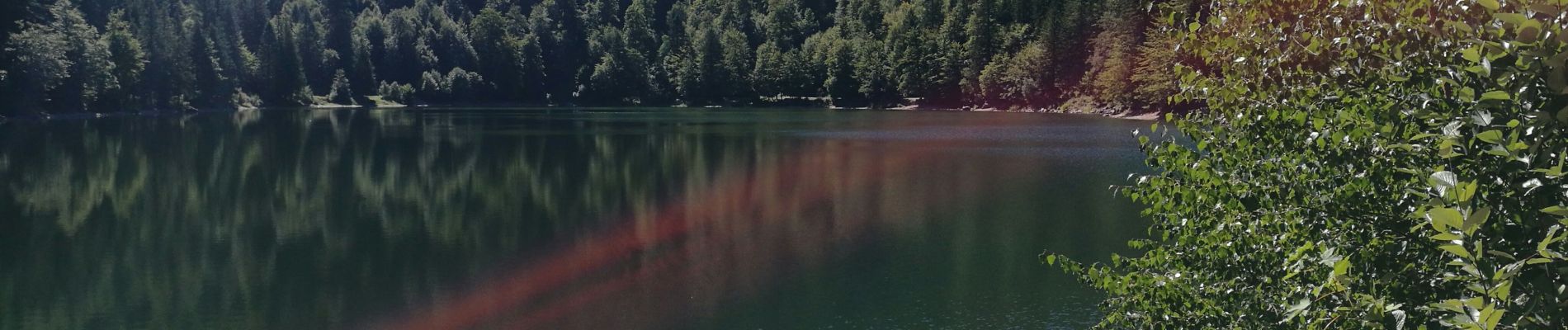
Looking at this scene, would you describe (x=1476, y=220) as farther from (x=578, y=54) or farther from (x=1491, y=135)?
(x=578, y=54)

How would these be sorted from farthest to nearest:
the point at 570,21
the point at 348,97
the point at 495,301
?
the point at 570,21, the point at 348,97, the point at 495,301

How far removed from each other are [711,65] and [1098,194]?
119m

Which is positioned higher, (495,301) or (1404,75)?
(1404,75)

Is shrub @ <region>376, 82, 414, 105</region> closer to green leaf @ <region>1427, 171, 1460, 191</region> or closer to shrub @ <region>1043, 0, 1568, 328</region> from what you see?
shrub @ <region>1043, 0, 1568, 328</region>

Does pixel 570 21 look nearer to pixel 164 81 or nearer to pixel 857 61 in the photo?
pixel 857 61

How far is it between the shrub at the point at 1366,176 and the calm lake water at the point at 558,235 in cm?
824

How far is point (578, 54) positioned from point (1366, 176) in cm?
17353

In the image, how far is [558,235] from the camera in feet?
96.2

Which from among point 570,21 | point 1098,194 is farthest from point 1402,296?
point 570,21

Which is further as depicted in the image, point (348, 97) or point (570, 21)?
point (570, 21)

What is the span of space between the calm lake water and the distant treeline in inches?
1584

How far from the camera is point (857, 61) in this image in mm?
140625

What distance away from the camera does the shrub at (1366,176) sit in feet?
17.5

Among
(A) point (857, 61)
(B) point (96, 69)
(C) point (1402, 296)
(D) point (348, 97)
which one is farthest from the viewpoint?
(D) point (348, 97)
